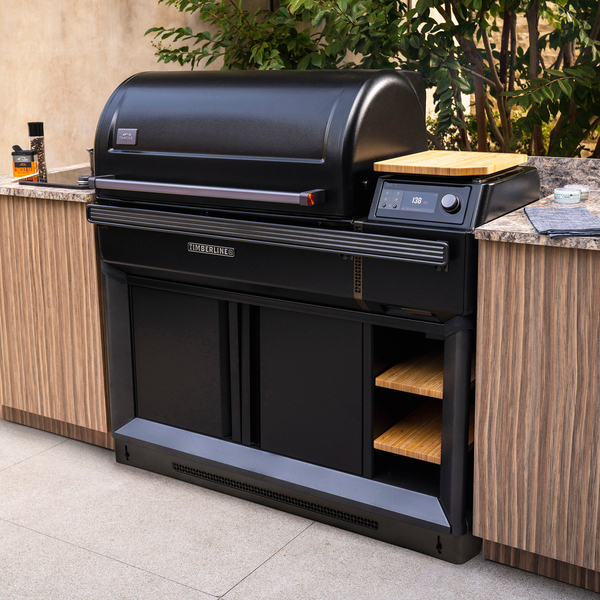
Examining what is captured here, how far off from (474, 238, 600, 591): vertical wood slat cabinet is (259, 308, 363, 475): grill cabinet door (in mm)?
404

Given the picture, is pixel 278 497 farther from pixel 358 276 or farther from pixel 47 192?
pixel 47 192

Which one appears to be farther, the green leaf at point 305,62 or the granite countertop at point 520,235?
the green leaf at point 305,62

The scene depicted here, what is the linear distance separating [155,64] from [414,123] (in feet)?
7.62

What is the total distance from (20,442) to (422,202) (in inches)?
79.9

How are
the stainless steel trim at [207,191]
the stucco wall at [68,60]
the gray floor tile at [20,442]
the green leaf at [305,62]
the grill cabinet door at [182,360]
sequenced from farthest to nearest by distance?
the stucco wall at [68,60], the green leaf at [305,62], the gray floor tile at [20,442], the grill cabinet door at [182,360], the stainless steel trim at [207,191]

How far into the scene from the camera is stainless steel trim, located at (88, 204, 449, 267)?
1.87 metres

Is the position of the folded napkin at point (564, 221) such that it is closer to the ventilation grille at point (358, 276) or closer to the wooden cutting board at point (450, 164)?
the wooden cutting board at point (450, 164)

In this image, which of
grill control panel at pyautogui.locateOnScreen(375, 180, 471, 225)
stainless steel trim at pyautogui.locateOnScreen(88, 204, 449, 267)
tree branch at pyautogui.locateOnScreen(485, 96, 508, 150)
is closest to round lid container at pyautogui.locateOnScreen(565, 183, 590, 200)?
grill control panel at pyautogui.locateOnScreen(375, 180, 471, 225)

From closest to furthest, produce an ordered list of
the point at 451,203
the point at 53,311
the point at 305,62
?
1. the point at 451,203
2. the point at 53,311
3. the point at 305,62

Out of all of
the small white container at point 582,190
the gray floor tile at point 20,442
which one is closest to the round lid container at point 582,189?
the small white container at point 582,190

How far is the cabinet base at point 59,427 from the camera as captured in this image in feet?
9.43

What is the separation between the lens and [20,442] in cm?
298

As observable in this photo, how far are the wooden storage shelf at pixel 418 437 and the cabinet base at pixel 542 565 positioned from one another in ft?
1.01

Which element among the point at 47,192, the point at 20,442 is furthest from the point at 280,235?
the point at 20,442
